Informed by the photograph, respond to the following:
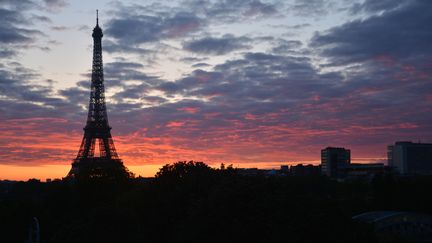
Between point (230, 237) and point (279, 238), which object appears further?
point (230, 237)

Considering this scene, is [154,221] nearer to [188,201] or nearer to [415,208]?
[188,201]

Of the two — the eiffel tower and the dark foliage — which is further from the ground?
the eiffel tower

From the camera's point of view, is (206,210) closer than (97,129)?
Yes

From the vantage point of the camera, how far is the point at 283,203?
3209 centimetres

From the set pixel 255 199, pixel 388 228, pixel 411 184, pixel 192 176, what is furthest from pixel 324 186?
pixel 255 199

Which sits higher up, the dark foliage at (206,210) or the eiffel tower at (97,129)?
the eiffel tower at (97,129)

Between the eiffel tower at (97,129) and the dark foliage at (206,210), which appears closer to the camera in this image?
the dark foliage at (206,210)

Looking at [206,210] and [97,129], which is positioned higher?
[97,129]

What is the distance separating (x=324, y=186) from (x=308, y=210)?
93686mm

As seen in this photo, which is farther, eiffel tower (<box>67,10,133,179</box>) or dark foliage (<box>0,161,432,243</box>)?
eiffel tower (<box>67,10,133,179</box>)

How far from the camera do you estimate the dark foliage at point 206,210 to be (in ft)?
96.2

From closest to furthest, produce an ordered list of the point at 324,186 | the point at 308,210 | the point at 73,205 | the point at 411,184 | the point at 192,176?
the point at 308,210 → the point at 192,176 → the point at 73,205 → the point at 411,184 → the point at 324,186

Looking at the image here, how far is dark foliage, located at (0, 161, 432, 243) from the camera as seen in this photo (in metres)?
29.3

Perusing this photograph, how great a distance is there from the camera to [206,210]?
1312 inches
